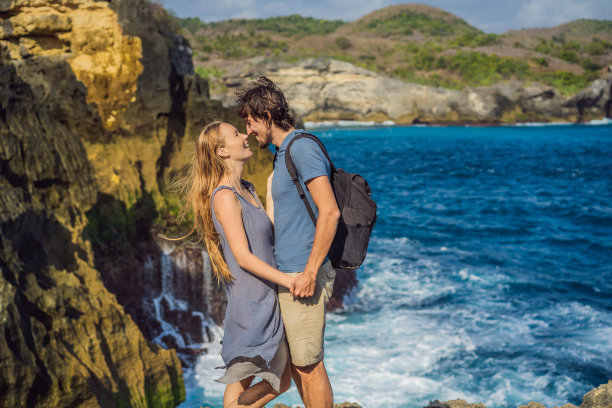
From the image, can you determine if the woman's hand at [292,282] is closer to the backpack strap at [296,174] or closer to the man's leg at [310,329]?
the man's leg at [310,329]

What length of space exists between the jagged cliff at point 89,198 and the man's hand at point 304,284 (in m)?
1.77

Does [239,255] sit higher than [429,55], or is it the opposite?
[429,55]

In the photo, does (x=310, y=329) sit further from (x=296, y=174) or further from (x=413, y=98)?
(x=413, y=98)

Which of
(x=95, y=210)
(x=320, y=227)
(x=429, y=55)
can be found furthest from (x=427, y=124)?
(x=320, y=227)

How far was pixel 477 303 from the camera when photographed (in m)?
11.1

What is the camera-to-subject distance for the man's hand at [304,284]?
2.76m

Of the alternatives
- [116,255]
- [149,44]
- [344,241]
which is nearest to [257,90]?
[344,241]

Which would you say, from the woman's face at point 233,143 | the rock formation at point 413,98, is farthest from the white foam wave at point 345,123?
the woman's face at point 233,143

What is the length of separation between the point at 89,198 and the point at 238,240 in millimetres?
5432

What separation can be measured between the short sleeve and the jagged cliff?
1425 millimetres

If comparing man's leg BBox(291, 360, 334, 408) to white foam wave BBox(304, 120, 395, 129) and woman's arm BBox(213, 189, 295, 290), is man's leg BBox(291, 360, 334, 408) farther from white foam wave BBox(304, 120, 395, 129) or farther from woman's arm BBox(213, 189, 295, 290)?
white foam wave BBox(304, 120, 395, 129)

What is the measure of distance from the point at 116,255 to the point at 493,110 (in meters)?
66.1

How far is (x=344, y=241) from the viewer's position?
2992 mm

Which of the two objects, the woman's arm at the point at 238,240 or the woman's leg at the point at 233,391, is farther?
the woman's leg at the point at 233,391
